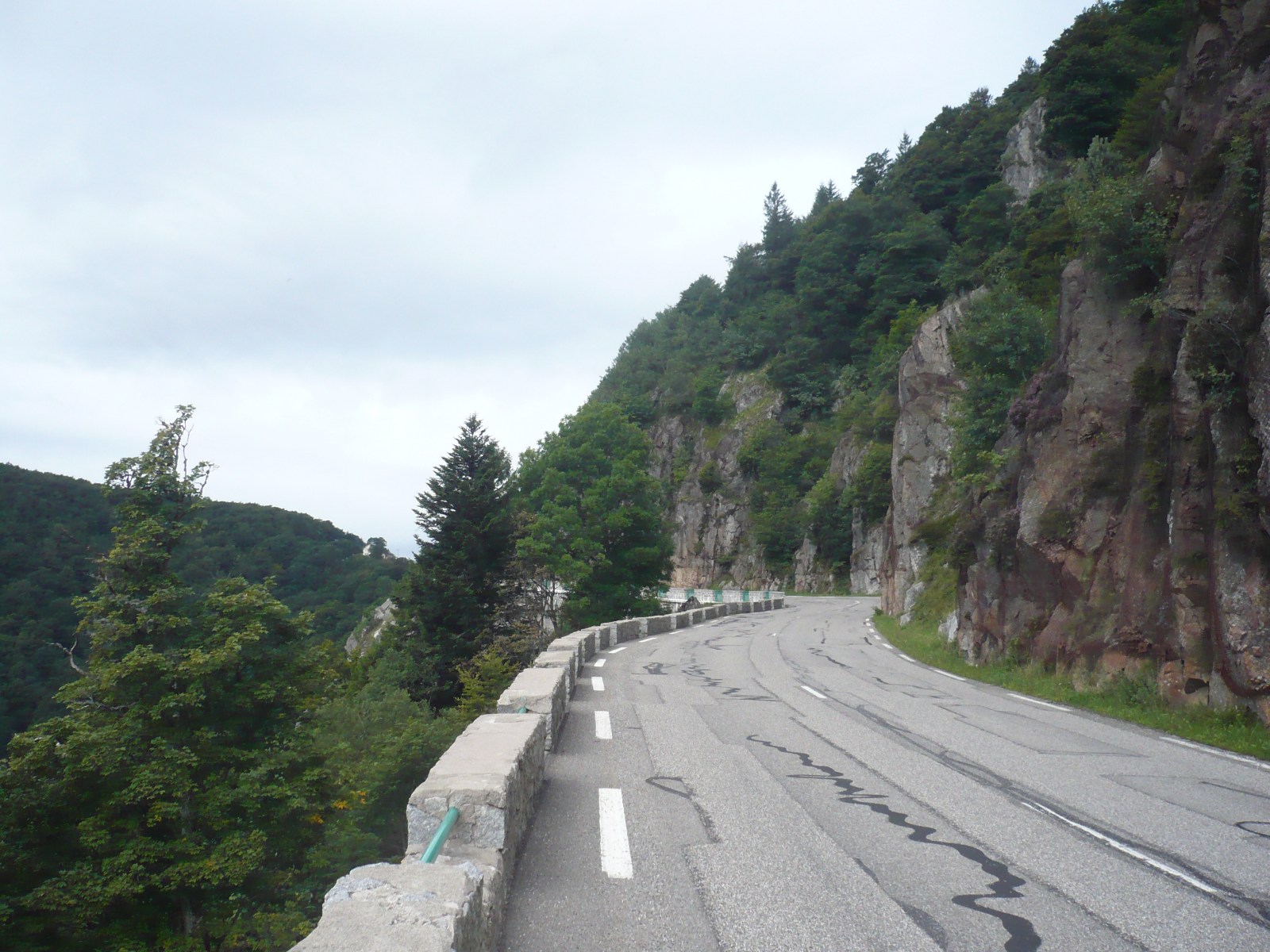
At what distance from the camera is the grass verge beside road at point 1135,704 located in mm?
9617

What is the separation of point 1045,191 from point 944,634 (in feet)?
106

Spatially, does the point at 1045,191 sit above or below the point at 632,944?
above

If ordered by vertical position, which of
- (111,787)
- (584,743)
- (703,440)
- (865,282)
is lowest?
(111,787)

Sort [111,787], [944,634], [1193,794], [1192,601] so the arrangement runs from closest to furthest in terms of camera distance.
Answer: [1193,794], [1192,601], [111,787], [944,634]

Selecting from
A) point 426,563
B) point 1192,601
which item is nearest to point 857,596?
point 426,563

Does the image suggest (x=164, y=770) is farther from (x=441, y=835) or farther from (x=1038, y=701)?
(x=1038, y=701)

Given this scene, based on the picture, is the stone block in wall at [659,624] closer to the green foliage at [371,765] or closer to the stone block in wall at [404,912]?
the green foliage at [371,765]

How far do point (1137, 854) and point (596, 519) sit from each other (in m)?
→ 41.2

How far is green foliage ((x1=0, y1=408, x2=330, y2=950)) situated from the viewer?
570 inches

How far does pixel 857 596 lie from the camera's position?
62719 millimetres

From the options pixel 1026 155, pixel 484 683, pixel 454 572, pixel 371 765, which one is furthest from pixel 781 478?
pixel 371 765

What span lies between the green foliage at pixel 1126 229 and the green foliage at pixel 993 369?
931 cm

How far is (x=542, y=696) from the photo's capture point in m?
8.17

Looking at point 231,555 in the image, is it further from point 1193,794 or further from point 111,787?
point 1193,794
